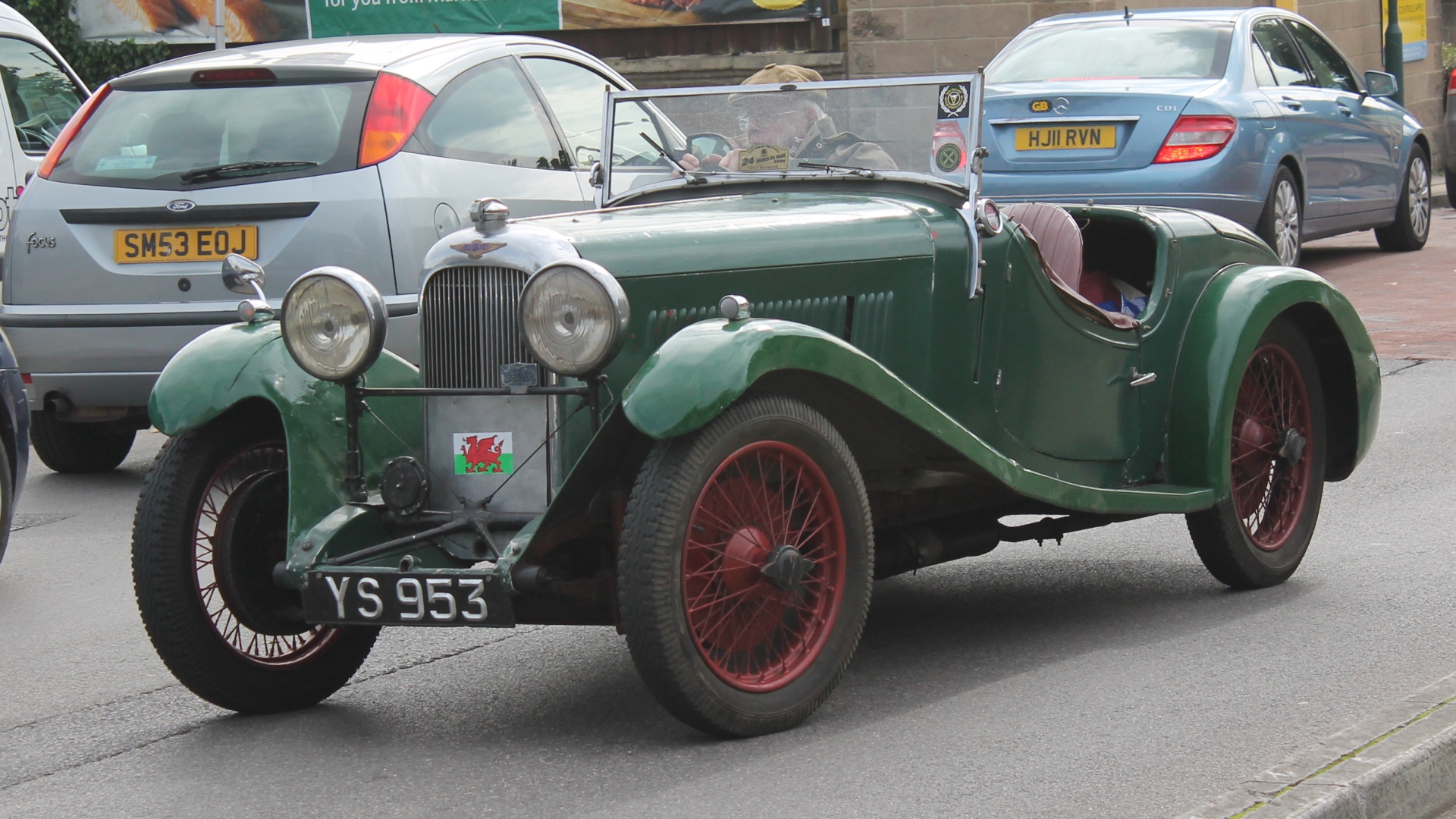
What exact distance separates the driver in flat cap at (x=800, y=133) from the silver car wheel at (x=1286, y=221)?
22.4ft

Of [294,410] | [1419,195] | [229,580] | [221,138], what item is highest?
[221,138]

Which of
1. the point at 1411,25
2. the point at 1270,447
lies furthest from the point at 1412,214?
the point at 1270,447

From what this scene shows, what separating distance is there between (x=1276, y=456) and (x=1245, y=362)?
1.36 feet

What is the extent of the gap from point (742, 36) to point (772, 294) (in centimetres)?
1620

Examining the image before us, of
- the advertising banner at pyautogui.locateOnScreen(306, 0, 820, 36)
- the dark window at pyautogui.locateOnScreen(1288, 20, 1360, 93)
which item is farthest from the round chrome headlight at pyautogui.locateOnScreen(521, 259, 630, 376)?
the advertising banner at pyautogui.locateOnScreen(306, 0, 820, 36)

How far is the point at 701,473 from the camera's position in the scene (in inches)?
156

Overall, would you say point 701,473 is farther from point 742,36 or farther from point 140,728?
point 742,36

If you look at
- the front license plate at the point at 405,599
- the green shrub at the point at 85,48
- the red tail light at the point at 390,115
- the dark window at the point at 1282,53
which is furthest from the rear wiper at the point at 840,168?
the green shrub at the point at 85,48

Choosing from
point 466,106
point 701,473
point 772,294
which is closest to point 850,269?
point 772,294

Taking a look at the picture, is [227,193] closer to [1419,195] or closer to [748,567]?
[748,567]

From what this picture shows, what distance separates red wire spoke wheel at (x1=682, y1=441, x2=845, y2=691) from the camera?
4109mm

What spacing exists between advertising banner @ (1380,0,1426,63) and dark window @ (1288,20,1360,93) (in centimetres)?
956

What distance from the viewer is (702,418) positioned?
392 centimetres

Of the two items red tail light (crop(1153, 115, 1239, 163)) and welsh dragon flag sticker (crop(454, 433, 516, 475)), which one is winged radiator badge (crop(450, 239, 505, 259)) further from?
red tail light (crop(1153, 115, 1239, 163))
